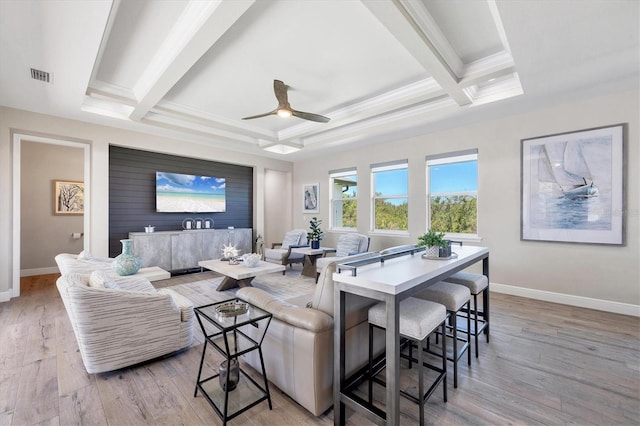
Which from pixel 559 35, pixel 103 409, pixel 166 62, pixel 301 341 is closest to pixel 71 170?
pixel 166 62

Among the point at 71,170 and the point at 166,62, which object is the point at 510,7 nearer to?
the point at 166,62

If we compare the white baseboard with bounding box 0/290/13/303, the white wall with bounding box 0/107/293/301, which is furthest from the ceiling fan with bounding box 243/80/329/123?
the white baseboard with bounding box 0/290/13/303

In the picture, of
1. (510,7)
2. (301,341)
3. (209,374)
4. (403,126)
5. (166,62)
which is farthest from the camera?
(403,126)

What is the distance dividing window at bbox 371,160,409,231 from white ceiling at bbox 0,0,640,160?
4.11 ft

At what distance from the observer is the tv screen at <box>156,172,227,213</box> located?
568 centimetres

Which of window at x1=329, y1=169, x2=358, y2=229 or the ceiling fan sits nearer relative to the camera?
the ceiling fan

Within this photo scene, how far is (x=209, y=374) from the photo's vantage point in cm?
220

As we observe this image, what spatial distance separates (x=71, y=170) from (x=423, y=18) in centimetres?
718

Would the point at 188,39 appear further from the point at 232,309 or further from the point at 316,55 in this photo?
the point at 232,309

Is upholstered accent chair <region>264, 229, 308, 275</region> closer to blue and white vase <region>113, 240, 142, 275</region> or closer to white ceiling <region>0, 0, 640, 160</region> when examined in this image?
blue and white vase <region>113, 240, 142, 275</region>

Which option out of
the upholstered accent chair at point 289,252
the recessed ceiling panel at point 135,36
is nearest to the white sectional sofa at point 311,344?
the recessed ceiling panel at point 135,36

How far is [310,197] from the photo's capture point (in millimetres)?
7285

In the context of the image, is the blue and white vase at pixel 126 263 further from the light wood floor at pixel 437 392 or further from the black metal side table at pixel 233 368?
the black metal side table at pixel 233 368

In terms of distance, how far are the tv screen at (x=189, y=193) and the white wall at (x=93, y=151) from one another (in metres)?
0.59
